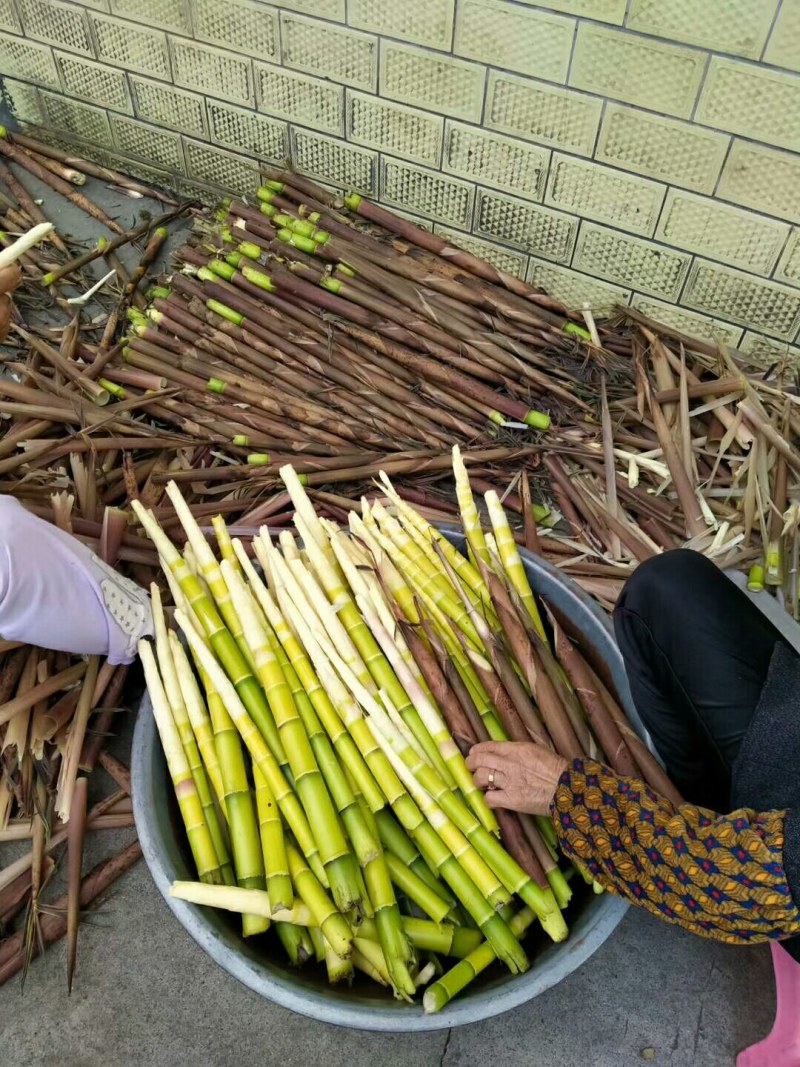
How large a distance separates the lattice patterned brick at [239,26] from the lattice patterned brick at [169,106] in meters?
0.28

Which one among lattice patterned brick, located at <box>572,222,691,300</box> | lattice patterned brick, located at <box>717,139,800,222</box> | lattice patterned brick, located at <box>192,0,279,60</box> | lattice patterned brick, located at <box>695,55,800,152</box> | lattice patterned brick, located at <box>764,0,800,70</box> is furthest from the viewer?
lattice patterned brick, located at <box>192,0,279,60</box>

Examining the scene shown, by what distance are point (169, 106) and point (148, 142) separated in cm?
24

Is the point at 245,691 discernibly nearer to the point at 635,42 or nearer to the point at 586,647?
the point at 586,647

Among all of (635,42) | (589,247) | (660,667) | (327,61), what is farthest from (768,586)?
(327,61)

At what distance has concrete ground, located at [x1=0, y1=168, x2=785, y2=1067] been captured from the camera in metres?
1.64

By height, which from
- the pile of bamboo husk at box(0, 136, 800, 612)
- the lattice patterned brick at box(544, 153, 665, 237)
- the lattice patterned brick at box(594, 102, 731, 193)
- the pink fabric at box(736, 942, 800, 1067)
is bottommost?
the pink fabric at box(736, 942, 800, 1067)

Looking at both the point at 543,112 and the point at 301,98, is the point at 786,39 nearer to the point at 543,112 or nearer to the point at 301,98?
the point at 543,112

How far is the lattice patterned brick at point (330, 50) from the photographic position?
270 centimetres

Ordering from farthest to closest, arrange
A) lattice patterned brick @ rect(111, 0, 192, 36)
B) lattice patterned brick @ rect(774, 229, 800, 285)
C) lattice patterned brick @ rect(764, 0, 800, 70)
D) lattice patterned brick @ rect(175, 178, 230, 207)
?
lattice patterned brick @ rect(175, 178, 230, 207), lattice patterned brick @ rect(111, 0, 192, 36), lattice patterned brick @ rect(774, 229, 800, 285), lattice patterned brick @ rect(764, 0, 800, 70)

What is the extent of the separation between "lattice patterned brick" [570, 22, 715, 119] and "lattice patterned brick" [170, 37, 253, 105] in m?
1.41

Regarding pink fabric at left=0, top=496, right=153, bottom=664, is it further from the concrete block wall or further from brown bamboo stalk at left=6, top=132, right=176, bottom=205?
brown bamboo stalk at left=6, top=132, right=176, bottom=205

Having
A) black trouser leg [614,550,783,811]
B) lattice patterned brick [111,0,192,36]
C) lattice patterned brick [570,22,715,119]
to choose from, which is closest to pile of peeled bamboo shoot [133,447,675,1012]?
black trouser leg [614,550,783,811]

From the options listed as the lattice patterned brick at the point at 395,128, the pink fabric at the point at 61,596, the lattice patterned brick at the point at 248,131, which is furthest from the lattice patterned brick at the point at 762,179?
the pink fabric at the point at 61,596

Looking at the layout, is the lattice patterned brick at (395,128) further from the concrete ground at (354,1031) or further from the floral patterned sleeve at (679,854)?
the concrete ground at (354,1031)
